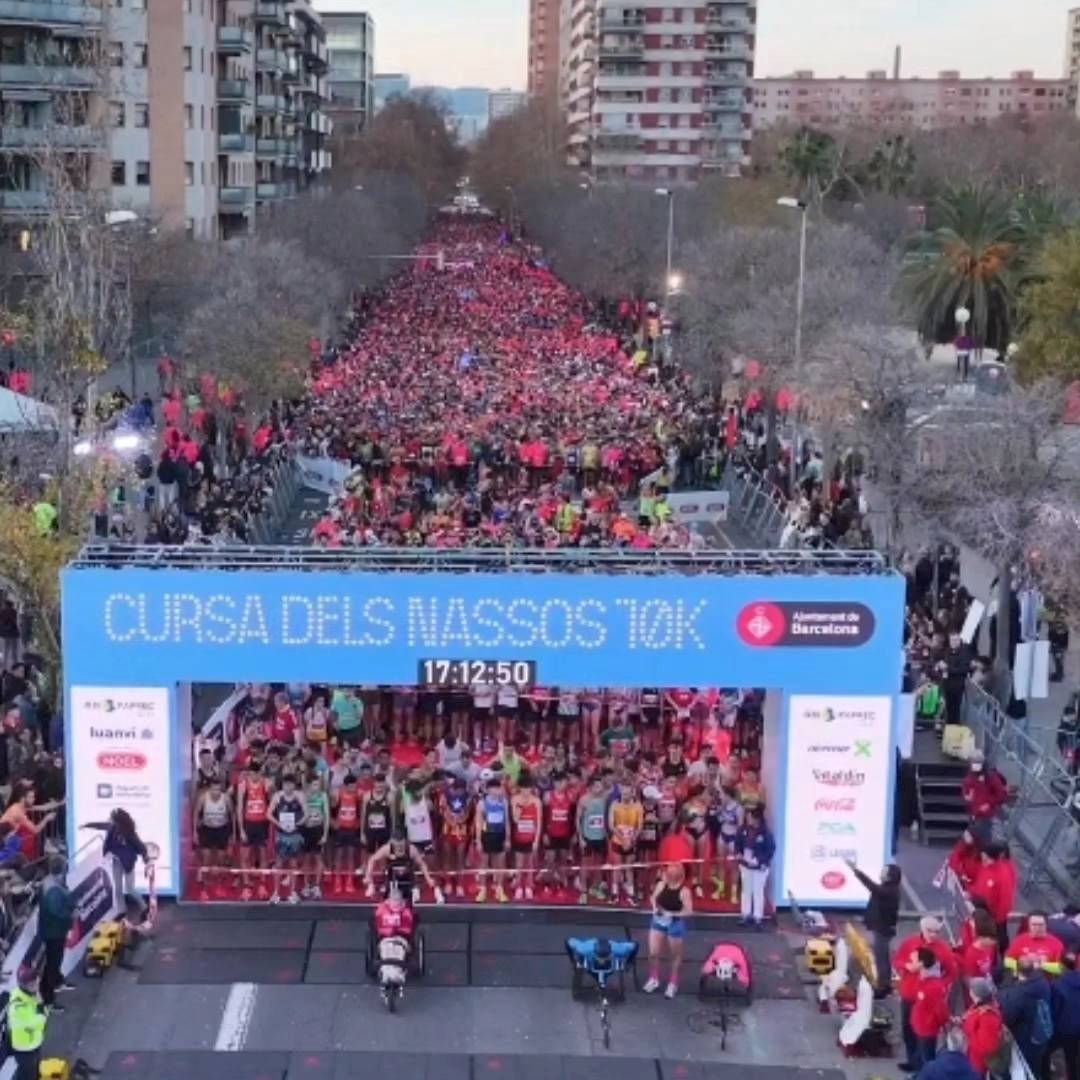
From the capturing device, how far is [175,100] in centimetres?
6166

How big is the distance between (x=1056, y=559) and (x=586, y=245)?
57365 millimetres

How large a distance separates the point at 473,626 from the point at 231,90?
58.4 metres

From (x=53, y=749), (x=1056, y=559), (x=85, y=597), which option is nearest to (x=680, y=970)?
(x=85, y=597)

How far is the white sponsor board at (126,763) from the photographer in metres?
14.8

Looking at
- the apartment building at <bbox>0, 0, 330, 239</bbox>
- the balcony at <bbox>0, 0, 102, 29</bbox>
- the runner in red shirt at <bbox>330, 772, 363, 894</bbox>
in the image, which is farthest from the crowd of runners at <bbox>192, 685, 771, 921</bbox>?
the balcony at <bbox>0, 0, 102, 29</bbox>

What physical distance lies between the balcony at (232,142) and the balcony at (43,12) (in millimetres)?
15911

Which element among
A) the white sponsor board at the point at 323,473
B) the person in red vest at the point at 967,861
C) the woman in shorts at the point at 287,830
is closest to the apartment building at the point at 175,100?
the white sponsor board at the point at 323,473

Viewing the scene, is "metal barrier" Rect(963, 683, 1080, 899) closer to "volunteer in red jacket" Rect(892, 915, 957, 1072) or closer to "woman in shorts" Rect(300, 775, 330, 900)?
"volunteer in red jacket" Rect(892, 915, 957, 1072)

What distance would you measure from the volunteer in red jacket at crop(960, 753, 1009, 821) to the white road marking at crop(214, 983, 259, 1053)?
6.88 m

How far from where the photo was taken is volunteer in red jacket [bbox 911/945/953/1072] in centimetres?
1161

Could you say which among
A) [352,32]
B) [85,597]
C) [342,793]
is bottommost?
[342,793]

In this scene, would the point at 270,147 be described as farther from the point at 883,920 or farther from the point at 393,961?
the point at 883,920

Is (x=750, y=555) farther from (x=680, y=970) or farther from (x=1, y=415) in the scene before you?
(x=1, y=415)

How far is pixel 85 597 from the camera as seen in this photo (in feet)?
47.7
